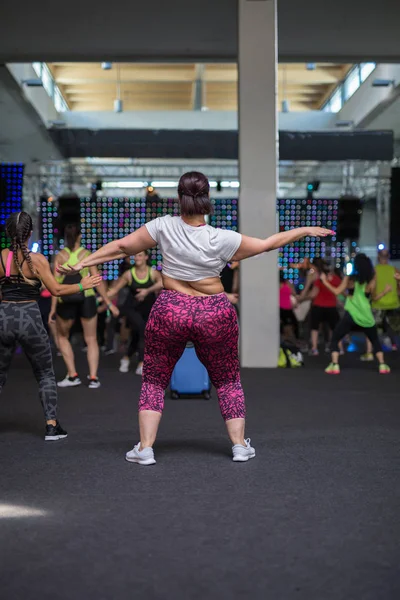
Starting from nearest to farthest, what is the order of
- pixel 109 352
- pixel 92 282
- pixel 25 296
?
pixel 92 282 < pixel 25 296 < pixel 109 352

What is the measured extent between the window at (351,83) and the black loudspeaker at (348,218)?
111 inches

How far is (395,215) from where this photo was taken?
17.1 metres

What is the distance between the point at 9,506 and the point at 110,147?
44.4 feet

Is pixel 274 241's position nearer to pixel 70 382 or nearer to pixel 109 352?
pixel 70 382

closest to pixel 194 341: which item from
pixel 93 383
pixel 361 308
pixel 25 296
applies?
pixel 25 296

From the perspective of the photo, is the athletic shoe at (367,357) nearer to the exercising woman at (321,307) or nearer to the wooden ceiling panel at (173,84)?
the exercising woman at (321,307)

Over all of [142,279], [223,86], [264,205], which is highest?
[223,86]

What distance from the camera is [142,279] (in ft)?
33.7

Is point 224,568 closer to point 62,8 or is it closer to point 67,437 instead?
point 67,437

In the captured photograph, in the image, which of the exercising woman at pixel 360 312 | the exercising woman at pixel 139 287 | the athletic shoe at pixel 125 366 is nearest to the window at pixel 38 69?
the exercising woman at pixel 139 287

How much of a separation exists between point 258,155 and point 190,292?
20.8 feet

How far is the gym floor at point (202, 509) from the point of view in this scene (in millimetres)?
3160

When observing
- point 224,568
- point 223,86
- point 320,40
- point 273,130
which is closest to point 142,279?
point 273,130

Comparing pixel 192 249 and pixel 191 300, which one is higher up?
pixel 192 249
